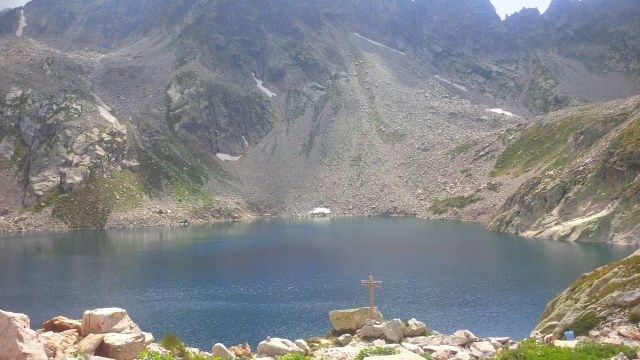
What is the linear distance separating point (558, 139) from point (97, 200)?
136m

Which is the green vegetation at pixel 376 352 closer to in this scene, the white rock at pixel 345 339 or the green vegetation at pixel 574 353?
the green vegetation at pixel 574 353

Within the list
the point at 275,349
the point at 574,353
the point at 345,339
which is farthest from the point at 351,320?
the point at 574,353

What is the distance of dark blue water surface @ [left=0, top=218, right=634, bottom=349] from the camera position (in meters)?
57.2

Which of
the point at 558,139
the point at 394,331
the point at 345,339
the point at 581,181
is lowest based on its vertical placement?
the point at 345,339

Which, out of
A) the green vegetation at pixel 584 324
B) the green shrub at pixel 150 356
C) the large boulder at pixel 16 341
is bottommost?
the green vegetation at pixel 584 324

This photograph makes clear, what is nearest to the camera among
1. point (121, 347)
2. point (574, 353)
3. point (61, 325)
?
point (574, 353)

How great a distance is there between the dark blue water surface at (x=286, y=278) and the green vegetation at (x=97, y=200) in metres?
20.2

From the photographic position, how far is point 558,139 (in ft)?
520

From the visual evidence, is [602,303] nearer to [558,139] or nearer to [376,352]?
[376,352]

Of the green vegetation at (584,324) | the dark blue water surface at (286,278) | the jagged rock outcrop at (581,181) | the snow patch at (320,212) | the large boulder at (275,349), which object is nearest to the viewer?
the large boulder at (275,349)

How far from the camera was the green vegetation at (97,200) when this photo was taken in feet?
517

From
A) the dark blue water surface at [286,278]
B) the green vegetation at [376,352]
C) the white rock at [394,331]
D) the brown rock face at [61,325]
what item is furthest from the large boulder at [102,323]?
the dark blue water surface at [286,278]

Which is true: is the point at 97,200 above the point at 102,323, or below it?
above

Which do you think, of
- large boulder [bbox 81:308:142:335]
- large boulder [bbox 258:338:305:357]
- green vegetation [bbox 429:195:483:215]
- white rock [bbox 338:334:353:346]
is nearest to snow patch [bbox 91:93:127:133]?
green vegetation [bbox 429:195:483:215]
